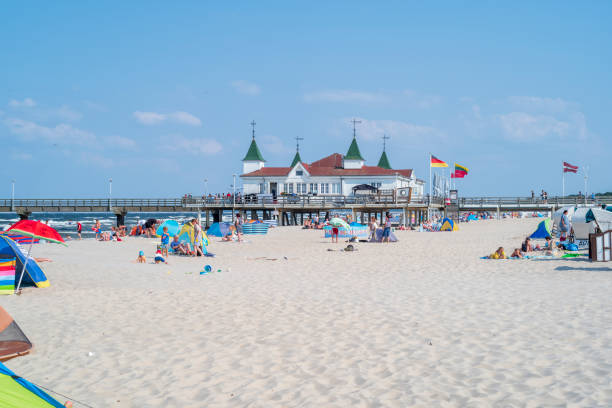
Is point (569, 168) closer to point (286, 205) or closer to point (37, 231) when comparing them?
point (286, 205)

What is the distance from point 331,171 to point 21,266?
39297mm

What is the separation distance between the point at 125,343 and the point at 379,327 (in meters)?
3.18

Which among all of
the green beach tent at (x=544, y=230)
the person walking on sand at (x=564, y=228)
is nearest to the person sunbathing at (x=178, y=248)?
the person walking on sand at (x=564, y=228)

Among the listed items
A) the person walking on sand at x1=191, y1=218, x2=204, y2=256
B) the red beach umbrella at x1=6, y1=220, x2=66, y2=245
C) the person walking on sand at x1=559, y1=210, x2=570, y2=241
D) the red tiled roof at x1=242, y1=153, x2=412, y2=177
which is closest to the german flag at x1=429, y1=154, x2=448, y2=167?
the red tiled roof at x1=242, y1=153, x2=412, y2=177

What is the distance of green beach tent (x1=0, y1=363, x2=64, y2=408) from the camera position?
3.45 metres

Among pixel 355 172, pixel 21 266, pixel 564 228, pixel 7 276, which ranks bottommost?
pixel 7 276

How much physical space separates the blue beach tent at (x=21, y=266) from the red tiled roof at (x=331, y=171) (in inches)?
1495

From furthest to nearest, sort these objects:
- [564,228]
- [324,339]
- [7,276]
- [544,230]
Result: [544,230]
[564,228]
[7,276]
[324,339]

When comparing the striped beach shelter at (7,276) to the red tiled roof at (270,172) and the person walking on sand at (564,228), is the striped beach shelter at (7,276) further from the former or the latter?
the red tiled roof at (270,172)

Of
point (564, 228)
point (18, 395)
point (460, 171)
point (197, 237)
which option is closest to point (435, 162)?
point (460, 171)

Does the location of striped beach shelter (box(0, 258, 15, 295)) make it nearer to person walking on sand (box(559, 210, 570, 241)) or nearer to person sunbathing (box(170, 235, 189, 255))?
person sunbathing (box(170, 235, 189, 255))

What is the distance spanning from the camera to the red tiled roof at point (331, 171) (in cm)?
4745

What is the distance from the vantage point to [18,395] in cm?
358

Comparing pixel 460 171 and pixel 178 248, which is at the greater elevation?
pixel 460 171
